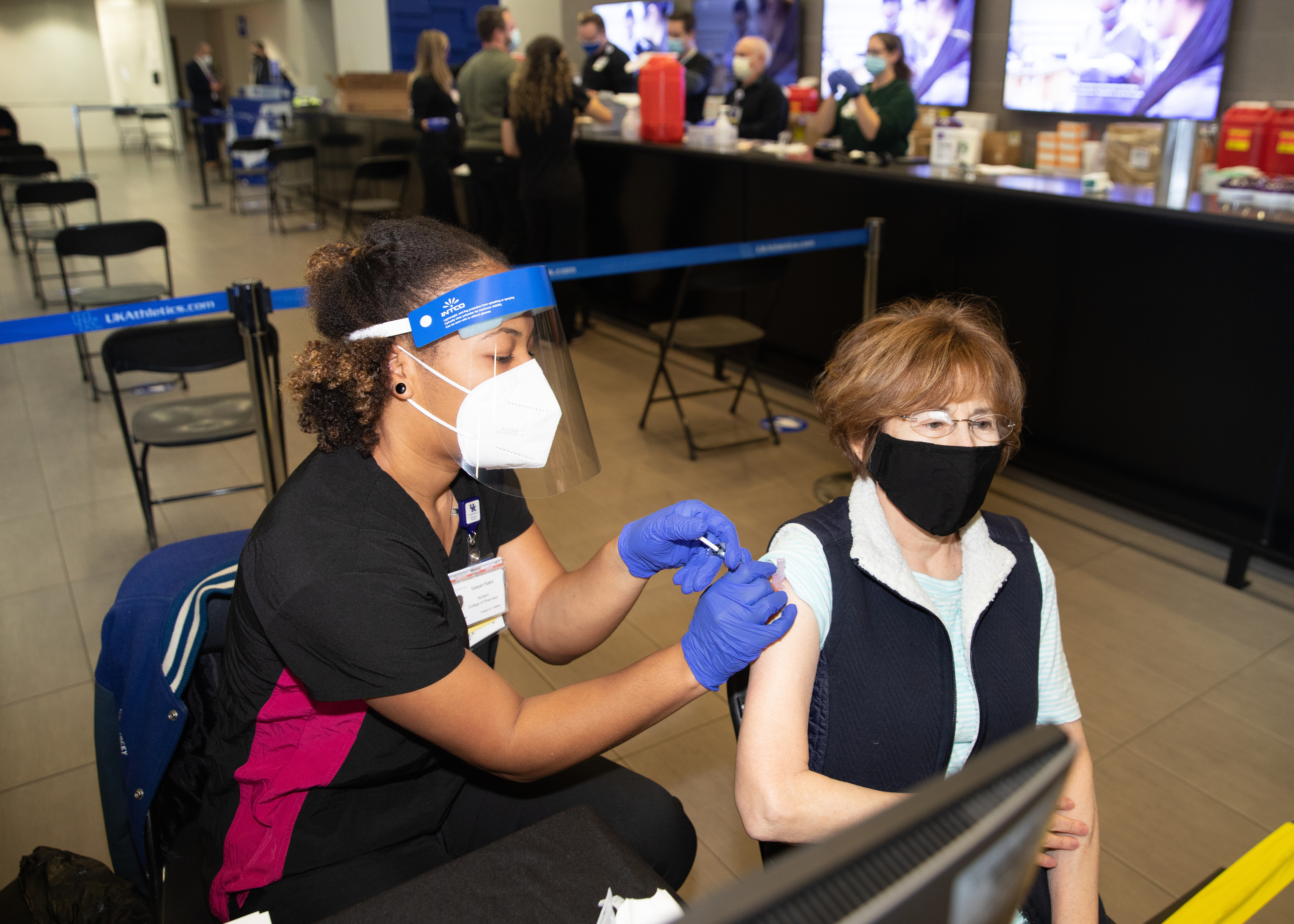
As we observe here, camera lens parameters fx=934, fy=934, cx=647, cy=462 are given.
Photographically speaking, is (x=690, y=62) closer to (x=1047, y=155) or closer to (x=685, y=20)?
(x=685, y=20)

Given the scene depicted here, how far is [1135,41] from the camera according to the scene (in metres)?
5.64

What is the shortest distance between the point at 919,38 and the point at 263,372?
6224 millimetres

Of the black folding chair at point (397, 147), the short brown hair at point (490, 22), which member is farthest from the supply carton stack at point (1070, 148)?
the black folding chair at point (397, 147)

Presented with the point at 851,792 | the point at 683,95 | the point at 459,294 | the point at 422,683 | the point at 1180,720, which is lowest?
the point at 1180,720

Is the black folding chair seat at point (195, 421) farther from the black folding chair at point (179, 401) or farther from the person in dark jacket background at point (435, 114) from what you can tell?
the person in dark jacket background at point (435, 114)

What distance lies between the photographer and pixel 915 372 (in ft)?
4.00

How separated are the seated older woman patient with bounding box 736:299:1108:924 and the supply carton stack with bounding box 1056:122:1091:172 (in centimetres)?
400

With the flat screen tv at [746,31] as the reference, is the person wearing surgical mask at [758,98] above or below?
below

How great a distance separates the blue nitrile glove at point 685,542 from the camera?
1220 mm

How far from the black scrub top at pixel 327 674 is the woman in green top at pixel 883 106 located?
4.56 metres

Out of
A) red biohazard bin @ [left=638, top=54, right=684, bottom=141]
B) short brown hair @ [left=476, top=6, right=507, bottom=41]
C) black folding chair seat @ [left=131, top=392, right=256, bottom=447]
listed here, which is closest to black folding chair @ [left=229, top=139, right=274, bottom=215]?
short brown hair @ [left=476, top=6, right=507, bottom=41]

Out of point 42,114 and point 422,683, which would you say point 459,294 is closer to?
point 422,683

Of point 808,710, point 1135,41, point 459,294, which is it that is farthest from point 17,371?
point 1135,41

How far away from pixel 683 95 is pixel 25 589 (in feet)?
13.2
